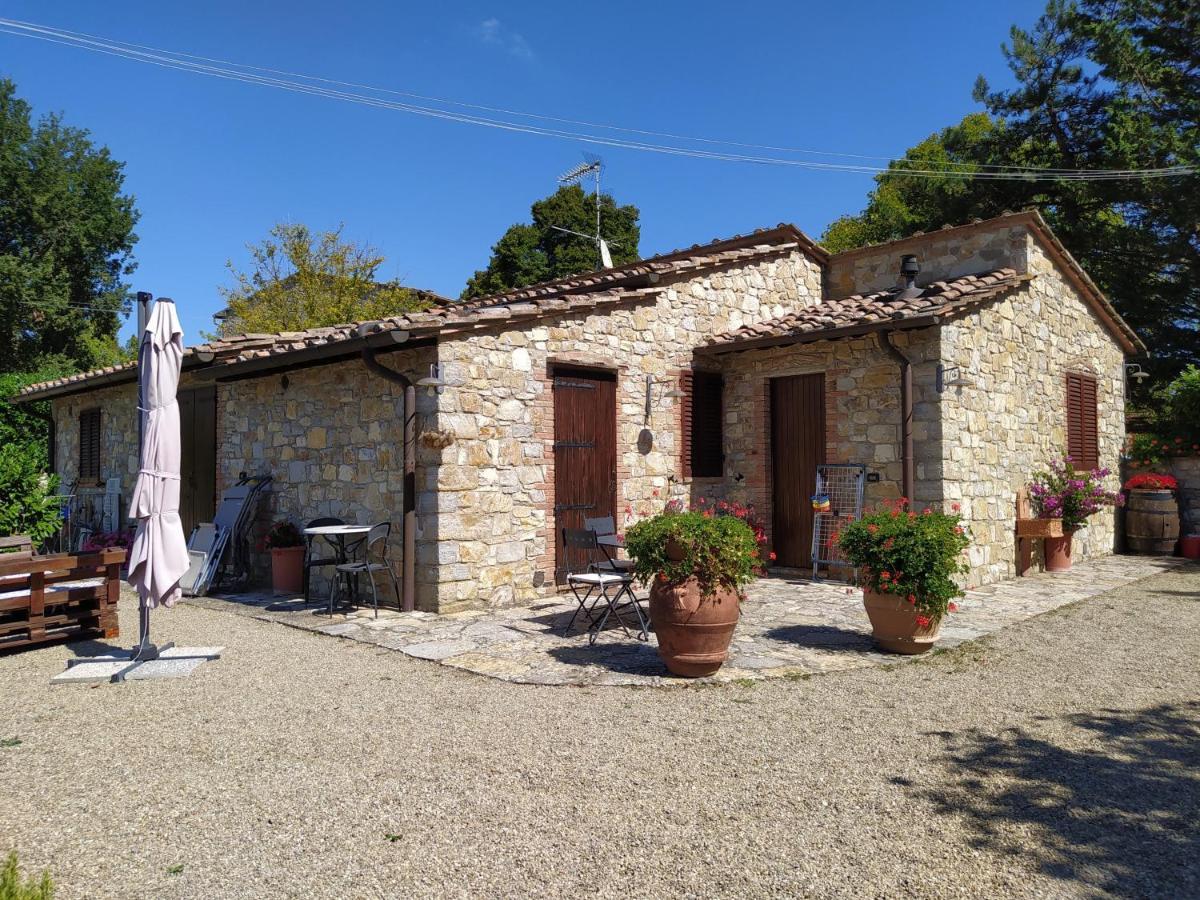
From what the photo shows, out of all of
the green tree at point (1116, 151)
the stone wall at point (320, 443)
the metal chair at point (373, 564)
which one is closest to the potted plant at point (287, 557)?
the stone wall at point (320, 443)

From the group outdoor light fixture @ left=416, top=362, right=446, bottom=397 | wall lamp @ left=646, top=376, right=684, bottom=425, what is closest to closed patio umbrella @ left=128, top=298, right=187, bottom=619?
outdoor light fixture @ left=416, top=362, right=446, bottom=397

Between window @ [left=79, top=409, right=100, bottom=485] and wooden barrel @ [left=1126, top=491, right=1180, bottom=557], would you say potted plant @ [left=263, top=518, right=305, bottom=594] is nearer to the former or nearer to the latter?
window @ [left=79, top=409, right=100, bottom=485]

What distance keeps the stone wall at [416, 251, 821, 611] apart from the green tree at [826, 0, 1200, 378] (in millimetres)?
11801

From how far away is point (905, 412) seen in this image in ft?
26.8

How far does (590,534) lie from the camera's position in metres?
6.11

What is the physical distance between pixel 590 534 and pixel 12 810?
12.7ft

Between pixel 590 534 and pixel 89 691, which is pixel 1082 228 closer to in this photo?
pixel 590 534

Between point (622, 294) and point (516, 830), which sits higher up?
point (622, 294)

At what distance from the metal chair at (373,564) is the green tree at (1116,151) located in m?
15.4

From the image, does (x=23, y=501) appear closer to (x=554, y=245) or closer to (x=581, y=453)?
(x=581, y=453)

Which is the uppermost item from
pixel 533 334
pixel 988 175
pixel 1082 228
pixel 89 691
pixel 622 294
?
pixel 988 175

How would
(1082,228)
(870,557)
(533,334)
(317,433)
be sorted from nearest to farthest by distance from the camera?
1. (870,557)
2. (533,334)
3. (317,433)
4. (1082,228)

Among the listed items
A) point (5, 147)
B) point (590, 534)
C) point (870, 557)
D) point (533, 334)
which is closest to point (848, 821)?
point (870, 557)

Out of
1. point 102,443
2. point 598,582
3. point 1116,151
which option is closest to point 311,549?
point 598,582
